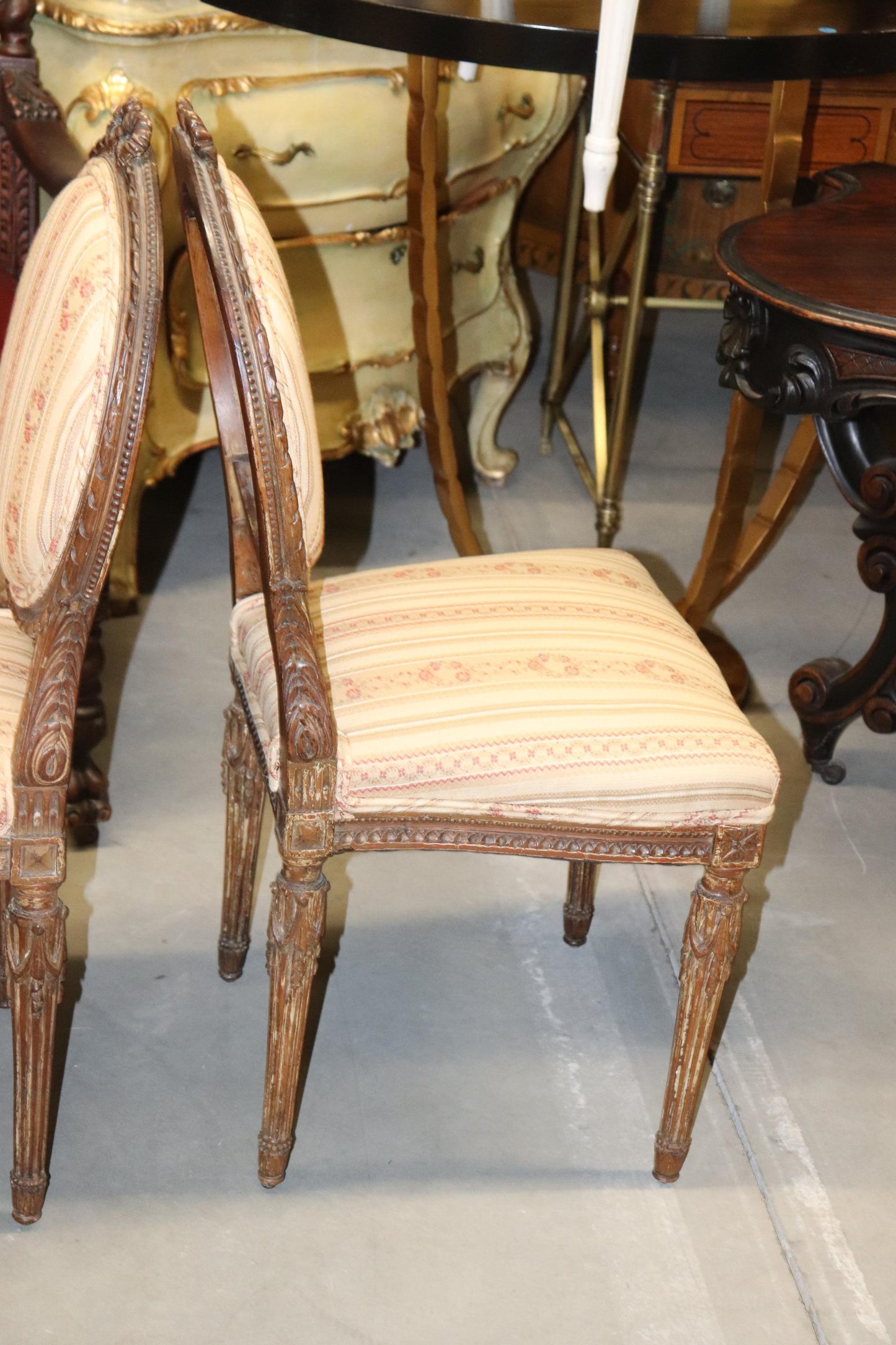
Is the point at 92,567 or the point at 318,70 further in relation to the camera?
the point at 318,70

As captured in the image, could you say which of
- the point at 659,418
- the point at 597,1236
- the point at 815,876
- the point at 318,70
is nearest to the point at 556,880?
the point at 815,876

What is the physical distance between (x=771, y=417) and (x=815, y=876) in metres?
2.02

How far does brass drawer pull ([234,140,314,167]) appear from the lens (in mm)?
2693

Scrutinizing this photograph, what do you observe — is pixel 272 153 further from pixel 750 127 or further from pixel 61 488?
pixel 61 488

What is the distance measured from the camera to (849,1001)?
209 cm

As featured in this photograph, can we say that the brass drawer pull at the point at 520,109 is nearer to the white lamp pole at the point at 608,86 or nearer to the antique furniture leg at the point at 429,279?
the antique furniture leg at the point at 429,279

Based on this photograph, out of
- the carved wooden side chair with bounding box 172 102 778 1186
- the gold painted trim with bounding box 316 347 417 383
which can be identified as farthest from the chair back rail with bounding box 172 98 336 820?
the gold painted trim with bounding box 316 347 417 383

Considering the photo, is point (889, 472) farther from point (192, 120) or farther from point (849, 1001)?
point (192, 120)

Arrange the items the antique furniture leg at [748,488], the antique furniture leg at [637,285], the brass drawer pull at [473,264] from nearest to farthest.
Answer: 1. the antique furniture leg at [748,488]
2. the antique furniture leg at [637,285]
3. the brass drawer pull at [473,264]

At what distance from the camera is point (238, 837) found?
1964mm

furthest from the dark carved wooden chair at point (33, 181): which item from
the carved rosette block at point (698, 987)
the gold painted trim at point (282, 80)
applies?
the carved rosette block at point (698, 987)

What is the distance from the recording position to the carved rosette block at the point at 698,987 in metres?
1.62

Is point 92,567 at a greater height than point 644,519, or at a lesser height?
greater

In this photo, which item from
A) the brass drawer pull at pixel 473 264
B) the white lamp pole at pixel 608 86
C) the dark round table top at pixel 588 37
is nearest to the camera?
the white lamp pole at pixel 608 86
